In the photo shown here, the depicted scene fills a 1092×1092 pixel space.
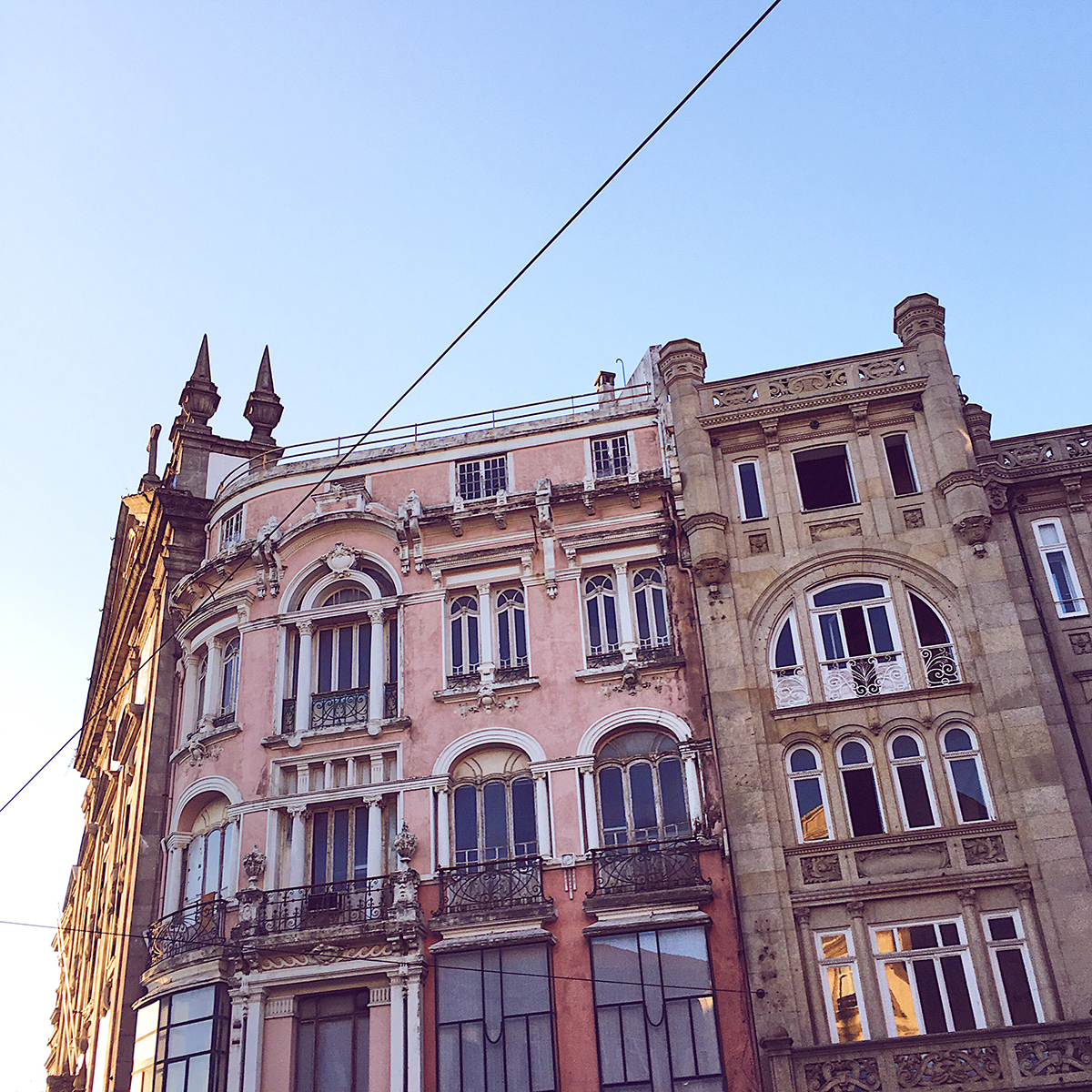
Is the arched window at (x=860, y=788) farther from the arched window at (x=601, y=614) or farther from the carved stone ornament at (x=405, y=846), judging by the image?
the carved stone ornament at (x=405, y=846)

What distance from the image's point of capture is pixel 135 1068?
27844 millimetres

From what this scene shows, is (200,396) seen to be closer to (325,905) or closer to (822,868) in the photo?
(325,905)

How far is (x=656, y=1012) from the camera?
24.1m

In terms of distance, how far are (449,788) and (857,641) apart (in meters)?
9.44

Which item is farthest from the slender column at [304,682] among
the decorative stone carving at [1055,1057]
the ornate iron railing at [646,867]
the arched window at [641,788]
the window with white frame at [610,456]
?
the decorative stone carving at [1055,1057]

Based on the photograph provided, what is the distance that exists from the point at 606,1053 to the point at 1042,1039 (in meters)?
7.96

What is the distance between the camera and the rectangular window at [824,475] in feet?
Answer: 93.6

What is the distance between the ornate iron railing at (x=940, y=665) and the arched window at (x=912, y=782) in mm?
1353

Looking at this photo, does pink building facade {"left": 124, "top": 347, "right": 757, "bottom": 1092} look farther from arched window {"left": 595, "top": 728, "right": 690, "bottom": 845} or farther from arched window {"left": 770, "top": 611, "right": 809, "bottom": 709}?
arched window {"left": 770, "top": 611, "right": 809, "bottom": 709}

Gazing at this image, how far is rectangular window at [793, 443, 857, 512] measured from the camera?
2852 cm

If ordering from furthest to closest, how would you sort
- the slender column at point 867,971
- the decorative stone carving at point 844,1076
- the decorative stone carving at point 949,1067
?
the slender column at point 867,971 → the decorative stone carving at point 844,1076 → the decorative stone carving at point 949,1067

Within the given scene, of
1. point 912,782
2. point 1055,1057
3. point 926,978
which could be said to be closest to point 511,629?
point 912,782

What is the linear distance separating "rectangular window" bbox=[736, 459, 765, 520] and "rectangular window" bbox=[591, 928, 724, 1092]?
30.9 feet

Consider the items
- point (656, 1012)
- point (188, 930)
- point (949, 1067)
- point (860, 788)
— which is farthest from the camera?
point (188, 930)
